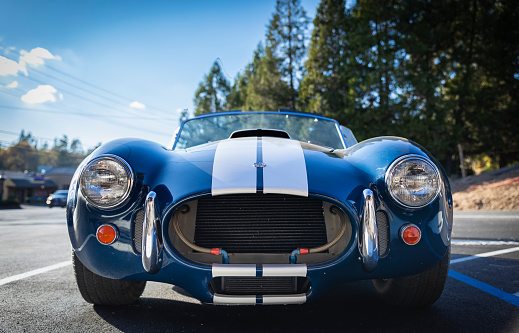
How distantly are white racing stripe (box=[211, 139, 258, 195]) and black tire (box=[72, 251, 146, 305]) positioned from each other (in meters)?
0.79

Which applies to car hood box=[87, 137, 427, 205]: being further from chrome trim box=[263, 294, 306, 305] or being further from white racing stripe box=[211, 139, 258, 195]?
chrome trim box=[263, 294, 306, 305]

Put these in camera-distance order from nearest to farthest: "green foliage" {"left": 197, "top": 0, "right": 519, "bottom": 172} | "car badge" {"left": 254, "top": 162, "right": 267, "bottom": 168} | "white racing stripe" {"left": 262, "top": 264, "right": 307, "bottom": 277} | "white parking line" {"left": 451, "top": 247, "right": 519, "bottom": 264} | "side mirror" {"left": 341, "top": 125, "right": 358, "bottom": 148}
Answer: "white racing stripe" {"left": 262, "top": 264, "right": 307, "bottom": 277} → "car badge" {"left": 254, "top": 162, "right": 267, "bottom": 168} → "side mirror" {"left": 341, "top": 125, "right": 358, "bottom": 148} → "white parking line" {"left": 451, "top": 247, "right": 519, "bottom": 264} → "green foliage" {"left": 197, "top": 0, "right": 519, "bottom": 172}

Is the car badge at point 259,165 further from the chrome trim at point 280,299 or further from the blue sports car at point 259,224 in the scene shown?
the chrome trim at point 280,299

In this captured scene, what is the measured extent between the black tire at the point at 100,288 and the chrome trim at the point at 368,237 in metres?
1.26

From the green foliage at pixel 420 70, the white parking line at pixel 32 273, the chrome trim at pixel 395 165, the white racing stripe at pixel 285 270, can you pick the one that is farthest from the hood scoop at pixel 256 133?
the green foliage at pixel 420 70

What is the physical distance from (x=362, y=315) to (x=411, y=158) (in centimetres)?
84

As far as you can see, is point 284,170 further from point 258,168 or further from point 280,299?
point 280,299

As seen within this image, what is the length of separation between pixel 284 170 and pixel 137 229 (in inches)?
29.9

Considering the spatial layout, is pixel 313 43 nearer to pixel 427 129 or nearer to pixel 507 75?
pixel 427 129

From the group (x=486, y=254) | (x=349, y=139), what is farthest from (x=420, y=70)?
(x=349, y=139)

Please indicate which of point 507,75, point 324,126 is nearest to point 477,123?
point 507,75

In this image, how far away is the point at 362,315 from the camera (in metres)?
1.86

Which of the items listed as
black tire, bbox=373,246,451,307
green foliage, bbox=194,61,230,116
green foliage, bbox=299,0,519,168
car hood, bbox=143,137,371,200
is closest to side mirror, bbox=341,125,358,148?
car hood, bbox=143,137,371,200

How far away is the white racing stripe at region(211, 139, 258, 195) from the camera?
1678 mm
